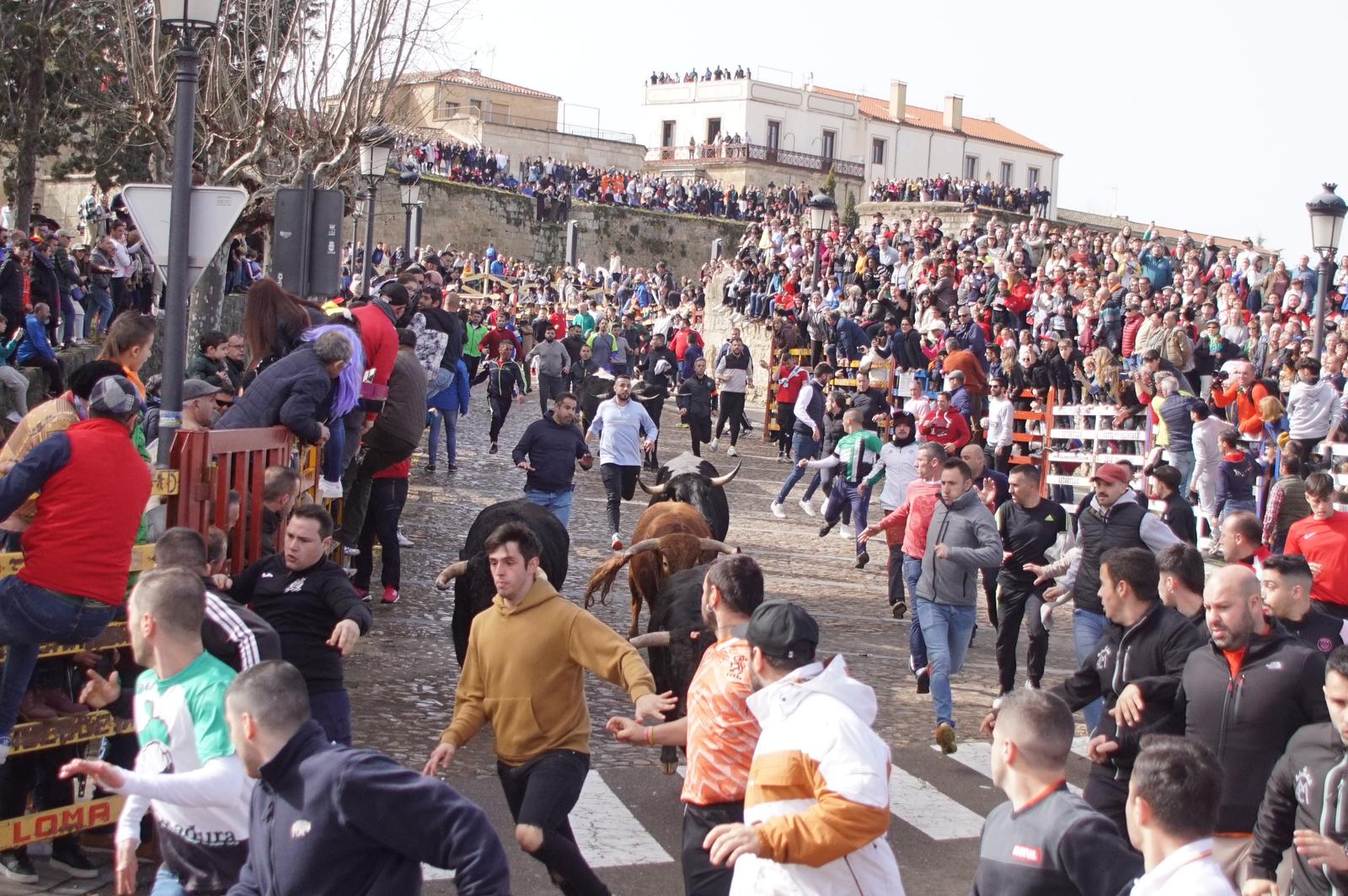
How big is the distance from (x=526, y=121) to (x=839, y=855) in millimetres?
72235

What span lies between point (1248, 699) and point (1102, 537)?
142 inches

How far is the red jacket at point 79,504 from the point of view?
576 centimetres

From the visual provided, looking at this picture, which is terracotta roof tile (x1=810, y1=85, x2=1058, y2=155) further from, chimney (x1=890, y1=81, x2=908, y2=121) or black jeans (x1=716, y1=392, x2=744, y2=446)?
black jeans (x1=716, y1=392, x2=744, y2=446)

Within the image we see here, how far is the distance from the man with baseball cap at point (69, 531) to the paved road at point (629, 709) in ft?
3.25

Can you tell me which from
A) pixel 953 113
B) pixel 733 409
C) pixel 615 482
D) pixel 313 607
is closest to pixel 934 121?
pixel 953 113

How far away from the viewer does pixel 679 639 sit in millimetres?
7648

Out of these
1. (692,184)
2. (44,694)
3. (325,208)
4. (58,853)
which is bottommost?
(58,853)

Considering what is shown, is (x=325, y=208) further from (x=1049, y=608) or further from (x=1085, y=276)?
(x=1085, y=276)

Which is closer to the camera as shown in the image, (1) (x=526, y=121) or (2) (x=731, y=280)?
(2) (x=731, y=280)

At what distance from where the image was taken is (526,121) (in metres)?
73.9

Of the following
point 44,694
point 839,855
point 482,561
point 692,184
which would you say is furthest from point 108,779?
point 692,184

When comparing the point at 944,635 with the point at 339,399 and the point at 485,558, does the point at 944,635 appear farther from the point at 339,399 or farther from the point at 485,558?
the point at 339,399

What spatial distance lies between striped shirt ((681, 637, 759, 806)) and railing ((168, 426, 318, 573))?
2865 millimetres

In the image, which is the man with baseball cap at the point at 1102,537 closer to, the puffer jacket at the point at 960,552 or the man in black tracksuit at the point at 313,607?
the puffer jacket at the point at 960,552
